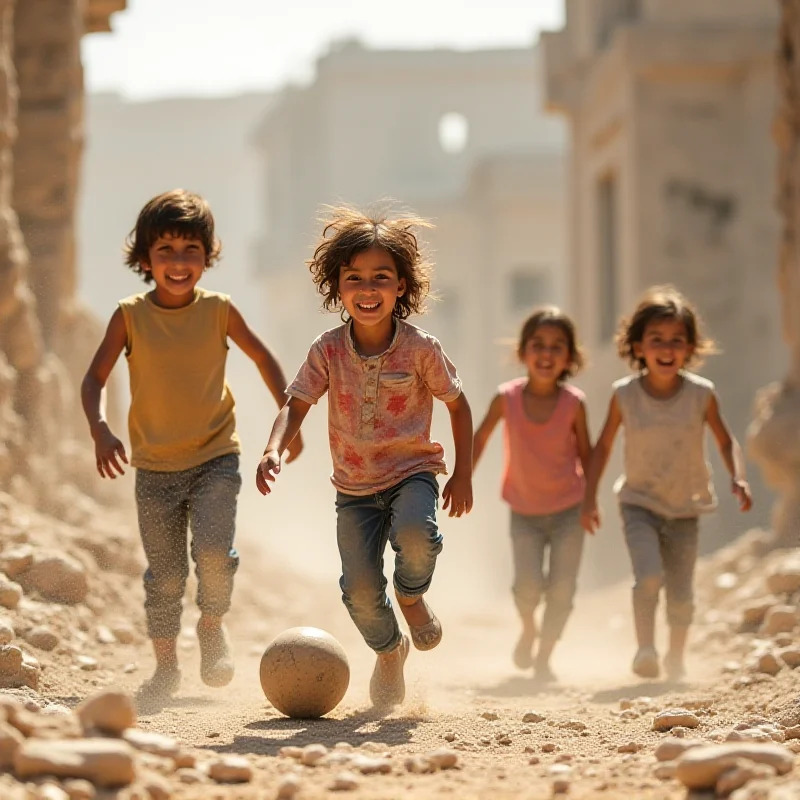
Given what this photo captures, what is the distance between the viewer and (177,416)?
5348 millimetres

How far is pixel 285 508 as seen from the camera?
898 inches

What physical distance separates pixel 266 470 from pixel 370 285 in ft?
2.44

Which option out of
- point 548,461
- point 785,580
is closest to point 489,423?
point 548,461

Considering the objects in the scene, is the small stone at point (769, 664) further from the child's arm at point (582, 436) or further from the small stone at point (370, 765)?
the small stone at point (370, 765)

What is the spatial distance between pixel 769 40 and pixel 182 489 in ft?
31.3

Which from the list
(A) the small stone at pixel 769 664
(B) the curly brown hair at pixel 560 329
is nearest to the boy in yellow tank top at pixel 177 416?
(B) the curly brown hair at pixel 560 329

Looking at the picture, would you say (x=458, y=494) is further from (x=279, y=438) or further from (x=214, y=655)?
(x=214, y=655)

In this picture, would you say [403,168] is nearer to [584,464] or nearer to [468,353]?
[468,353]

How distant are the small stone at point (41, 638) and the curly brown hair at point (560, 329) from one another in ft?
8.77

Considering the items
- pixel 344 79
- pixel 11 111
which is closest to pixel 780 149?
pixel 11 111

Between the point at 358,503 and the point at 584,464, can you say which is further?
the point at 584,464

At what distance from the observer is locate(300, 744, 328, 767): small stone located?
369 centimetres

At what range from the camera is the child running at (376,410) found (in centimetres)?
475

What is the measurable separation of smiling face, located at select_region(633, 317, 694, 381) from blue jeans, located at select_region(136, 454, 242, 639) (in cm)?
203
